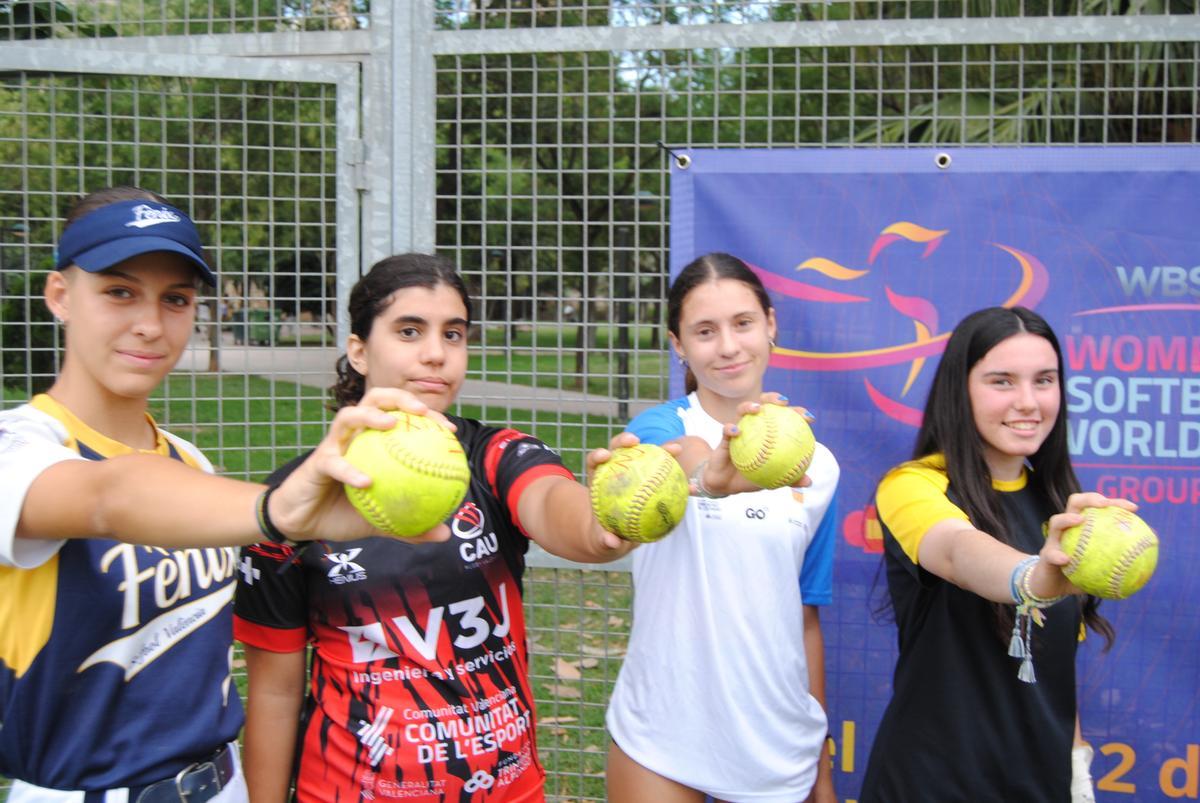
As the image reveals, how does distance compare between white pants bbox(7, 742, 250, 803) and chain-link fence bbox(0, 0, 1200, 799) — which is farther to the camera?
chain-link fence bbox(0, 0, 1200, 799)

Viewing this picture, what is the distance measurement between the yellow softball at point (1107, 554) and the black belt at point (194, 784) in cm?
182

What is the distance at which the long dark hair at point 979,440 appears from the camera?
2.50 metres

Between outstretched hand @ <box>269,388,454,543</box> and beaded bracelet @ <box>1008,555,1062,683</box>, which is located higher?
outstretched hand @ <box>269,388,454,543</box>

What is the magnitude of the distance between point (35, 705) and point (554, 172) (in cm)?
234

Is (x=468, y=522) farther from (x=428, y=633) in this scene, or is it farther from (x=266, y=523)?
(x=266, y=523)

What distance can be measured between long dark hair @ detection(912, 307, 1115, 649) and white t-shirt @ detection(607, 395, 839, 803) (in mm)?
372

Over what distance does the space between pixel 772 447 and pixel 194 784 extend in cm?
138

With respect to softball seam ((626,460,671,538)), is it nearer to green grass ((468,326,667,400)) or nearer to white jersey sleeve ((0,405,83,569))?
white jersey sleeve ((0,405,83,569))

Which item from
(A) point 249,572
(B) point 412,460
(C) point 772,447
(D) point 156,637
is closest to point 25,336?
(A) point 249,572

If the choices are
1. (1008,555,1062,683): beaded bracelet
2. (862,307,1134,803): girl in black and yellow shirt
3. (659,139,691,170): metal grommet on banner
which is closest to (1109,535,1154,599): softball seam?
(1008,555,1062,683): beaded bracelet

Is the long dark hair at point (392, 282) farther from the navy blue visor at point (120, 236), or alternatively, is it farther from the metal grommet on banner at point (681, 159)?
the metal grommet on banner at point (681, 159)

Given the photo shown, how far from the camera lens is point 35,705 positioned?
1.93 meters

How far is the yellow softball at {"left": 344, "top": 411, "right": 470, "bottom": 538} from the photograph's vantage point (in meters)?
1.57

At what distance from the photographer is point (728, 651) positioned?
258cm
